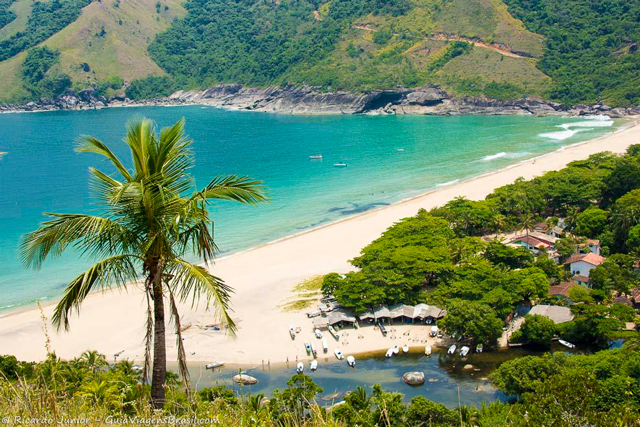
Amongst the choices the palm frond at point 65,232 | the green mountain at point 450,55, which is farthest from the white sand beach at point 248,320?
the green mountain at point 450,55

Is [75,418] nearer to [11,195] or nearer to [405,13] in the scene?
[11,195]

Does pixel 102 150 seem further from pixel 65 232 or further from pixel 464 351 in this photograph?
pixel 464 351

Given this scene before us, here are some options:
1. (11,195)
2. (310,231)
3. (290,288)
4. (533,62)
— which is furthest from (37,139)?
(533,62)

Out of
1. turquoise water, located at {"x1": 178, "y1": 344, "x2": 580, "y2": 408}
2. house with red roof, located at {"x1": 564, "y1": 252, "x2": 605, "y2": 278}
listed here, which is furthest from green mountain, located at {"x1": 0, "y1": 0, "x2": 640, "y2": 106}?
turquoise water, located at {"x1": 178, "y1": 344, "x2": 580, "y2": 408}

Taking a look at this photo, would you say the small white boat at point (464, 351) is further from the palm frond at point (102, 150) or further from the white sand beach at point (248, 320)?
the palm frond at point (102, 150)

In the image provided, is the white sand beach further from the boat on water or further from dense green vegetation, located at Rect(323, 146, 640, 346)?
dense green vegetation, located at Rect(323, 146, 640, 346)

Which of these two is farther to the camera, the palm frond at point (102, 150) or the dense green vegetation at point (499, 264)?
the dense green vegetation at point (499, 264)
